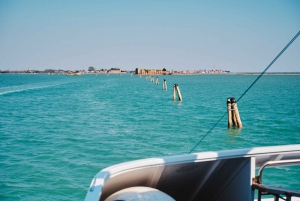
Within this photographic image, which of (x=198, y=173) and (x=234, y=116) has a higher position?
(x=198, y=173)

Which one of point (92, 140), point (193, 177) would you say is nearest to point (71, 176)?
point (92, 140)

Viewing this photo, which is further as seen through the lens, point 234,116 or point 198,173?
point 234,116

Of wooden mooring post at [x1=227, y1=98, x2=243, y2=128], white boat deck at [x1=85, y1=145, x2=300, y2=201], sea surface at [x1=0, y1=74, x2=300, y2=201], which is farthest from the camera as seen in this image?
wooden mooring post at [x1=227, y1=98, x2=243, y2=128]

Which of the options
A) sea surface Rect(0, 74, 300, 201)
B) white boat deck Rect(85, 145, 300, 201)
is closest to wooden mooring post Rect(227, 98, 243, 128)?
sea surface Rect(0, 74, 300, 201)

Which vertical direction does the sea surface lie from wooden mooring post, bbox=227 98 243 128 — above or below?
below

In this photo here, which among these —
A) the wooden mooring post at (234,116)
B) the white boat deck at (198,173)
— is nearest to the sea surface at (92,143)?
the wooden mooring post at (234,116)

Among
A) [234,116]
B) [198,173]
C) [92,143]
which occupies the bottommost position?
[92,143]

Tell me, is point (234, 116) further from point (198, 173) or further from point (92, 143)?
point (198, 173)

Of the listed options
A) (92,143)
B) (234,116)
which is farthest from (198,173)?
(234,116)

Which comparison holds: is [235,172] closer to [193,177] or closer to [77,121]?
[193,177]

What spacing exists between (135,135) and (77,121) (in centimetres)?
729

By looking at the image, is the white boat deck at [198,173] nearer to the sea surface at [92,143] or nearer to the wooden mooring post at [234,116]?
the sea surface at [92,143]

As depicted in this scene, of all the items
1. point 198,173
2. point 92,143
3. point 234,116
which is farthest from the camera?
point 234,116

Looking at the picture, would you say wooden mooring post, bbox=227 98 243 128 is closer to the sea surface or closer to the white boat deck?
the sea surface
